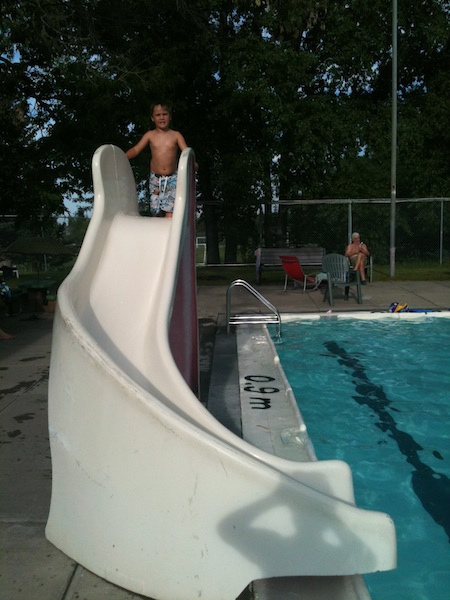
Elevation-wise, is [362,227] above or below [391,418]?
above

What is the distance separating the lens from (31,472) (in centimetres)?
432

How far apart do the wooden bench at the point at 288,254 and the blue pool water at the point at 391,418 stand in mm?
6456

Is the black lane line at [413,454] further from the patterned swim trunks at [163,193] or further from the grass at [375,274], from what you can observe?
the grass at [375,274]

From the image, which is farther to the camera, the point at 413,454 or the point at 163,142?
the point at 163,142

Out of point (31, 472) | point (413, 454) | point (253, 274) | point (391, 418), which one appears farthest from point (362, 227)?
point (31, 472)

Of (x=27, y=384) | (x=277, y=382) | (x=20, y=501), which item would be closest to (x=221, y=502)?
(x=20, y=501)

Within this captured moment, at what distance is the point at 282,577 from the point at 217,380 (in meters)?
3.76

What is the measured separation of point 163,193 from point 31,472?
3.47 metres

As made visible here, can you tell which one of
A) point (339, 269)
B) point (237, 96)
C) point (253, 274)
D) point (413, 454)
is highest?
point (237, 96)

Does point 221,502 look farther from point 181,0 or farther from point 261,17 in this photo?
point 261,17

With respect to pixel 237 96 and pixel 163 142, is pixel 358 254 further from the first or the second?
pixel 163 142

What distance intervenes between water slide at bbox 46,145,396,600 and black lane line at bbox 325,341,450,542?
1.66 metres

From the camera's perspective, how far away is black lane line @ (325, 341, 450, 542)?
14.7 feet

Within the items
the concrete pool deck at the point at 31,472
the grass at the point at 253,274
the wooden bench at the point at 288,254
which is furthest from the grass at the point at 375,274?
the concrete pool deck at the point at 31,472
